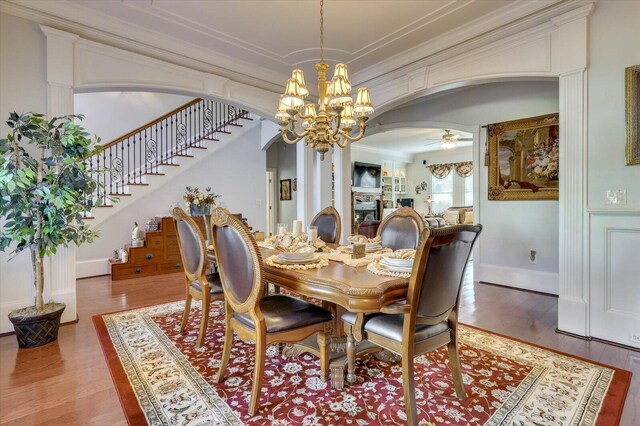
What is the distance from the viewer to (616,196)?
2547 millimetres

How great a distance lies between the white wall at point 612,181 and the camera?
8.14ft

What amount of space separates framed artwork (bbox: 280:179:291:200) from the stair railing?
2.35m

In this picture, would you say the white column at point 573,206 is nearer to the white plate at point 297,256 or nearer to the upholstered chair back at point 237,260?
the white plate at point 297,256

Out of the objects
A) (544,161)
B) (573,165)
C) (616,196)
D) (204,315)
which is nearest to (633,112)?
(573,165)

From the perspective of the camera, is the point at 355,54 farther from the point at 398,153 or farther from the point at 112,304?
the point at 398,153

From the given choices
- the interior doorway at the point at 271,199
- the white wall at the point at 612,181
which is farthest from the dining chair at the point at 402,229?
the interior doorway at the point at 271,199

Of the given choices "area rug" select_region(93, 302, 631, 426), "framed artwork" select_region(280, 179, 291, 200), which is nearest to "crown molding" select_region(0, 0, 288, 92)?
"area rug" select_region(93, 302, 631, 426)

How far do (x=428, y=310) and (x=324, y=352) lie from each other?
761mm

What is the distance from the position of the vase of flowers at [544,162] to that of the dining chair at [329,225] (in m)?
2.85

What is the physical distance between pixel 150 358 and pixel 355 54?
3.92 meters

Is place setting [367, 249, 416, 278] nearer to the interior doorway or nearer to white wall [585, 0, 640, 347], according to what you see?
white wall [585, 0, 640, 347]

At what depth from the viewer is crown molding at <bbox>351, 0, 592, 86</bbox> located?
282cm

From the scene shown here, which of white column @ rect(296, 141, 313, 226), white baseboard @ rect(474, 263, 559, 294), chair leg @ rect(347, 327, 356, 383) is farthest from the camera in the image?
white column @ rect(296, 141, 313, 226)

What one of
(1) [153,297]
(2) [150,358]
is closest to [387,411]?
(2) [150,358]
